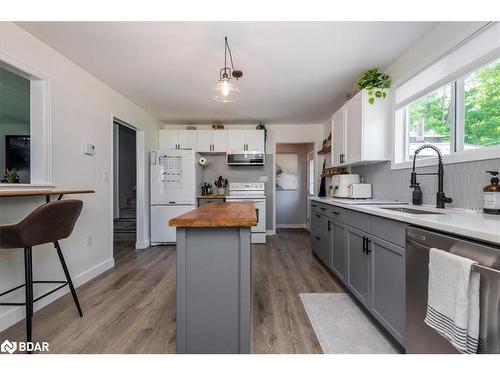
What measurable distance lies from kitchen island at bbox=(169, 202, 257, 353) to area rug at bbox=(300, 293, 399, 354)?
0.66 m

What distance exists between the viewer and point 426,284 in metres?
1.13

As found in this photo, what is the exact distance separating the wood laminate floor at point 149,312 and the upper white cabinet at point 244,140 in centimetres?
233

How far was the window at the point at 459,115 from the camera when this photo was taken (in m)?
1.50

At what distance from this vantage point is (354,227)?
6.50 ft

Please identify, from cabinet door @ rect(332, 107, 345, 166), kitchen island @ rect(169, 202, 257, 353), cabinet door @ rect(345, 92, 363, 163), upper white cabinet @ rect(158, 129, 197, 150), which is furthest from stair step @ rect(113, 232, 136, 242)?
cabinet door @ rect(345, 92, 363, 163)

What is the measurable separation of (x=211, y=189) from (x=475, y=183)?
403 centimetres

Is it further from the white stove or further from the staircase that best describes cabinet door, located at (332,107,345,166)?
the staircase

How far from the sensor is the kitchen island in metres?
1.26

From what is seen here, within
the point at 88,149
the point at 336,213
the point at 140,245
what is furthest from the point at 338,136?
the point at 140,245

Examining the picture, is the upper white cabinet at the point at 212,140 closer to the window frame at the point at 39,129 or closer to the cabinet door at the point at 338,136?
the cabinet door at the point at 338,136

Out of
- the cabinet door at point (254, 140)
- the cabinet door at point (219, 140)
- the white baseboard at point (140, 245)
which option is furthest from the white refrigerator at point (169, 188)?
the cabinet door at point (254, 140)

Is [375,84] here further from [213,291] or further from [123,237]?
[123,237]
